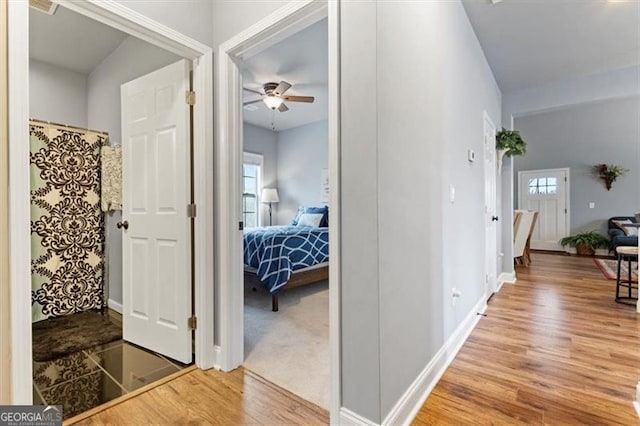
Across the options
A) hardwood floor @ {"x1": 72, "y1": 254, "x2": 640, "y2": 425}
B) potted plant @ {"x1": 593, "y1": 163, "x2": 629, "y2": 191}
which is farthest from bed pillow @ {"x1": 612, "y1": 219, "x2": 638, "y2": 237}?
hardwood floor @ {"x1": 72, "y1": 254, "x2": 640, "y2": 425}

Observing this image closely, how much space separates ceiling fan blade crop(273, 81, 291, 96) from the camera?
3671 mm

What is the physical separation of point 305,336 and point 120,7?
8.10 ft

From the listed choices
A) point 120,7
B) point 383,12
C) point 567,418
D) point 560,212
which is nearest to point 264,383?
point 567,418

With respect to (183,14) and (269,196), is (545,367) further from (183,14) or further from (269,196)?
(269,196)

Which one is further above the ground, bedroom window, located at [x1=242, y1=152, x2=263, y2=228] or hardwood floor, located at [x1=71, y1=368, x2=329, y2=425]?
bedroom window, located at [x1=242, y1=152, x2=263, y2=228]

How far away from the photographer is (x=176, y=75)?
212 centimetres

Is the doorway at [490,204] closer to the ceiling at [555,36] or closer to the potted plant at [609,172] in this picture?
the ceiling at [555,36]

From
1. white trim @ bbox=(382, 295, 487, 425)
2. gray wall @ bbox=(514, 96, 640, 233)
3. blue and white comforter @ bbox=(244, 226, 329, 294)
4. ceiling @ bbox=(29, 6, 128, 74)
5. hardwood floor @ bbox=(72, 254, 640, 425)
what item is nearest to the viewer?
white trim @ bbox=(382, 295, 487, 425)

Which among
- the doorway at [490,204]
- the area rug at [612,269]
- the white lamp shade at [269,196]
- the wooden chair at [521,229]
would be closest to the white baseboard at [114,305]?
the white lamp shade at [269,196]

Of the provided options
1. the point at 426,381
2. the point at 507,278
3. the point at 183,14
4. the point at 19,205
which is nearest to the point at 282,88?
the point at 183,14

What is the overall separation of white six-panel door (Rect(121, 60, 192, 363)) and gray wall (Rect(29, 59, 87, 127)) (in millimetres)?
1615

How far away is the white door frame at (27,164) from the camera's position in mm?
1201

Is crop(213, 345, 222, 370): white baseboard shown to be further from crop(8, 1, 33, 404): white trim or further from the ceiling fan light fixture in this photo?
the ceiling fan light fixture

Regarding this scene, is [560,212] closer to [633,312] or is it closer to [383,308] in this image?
[633,312]
